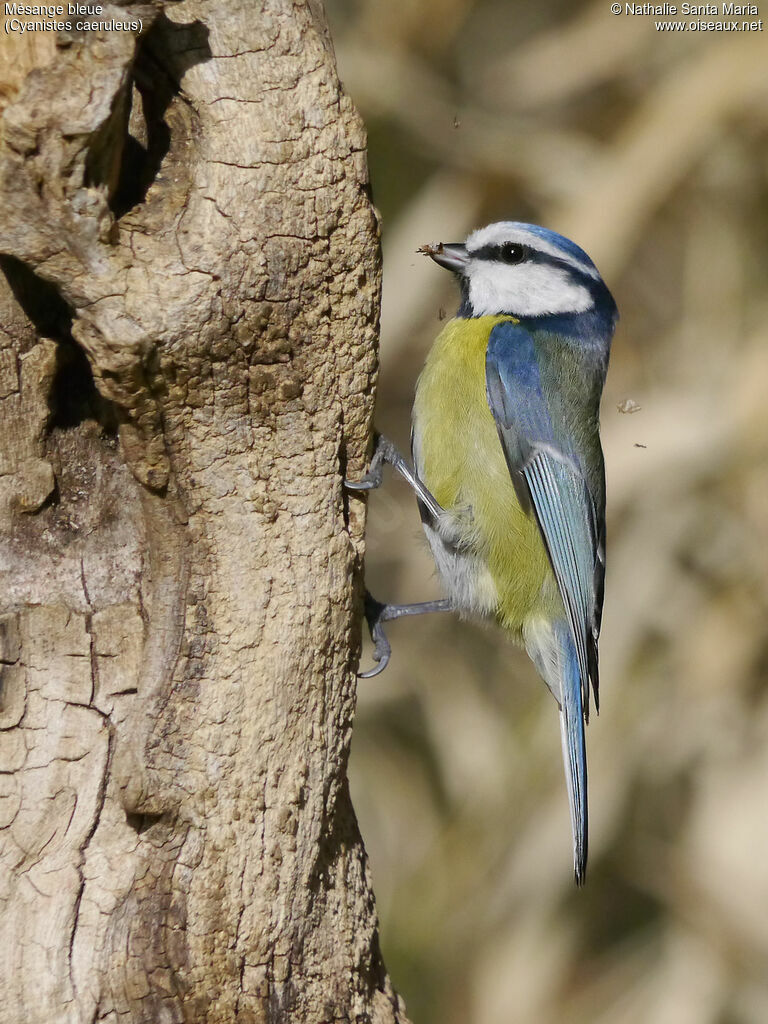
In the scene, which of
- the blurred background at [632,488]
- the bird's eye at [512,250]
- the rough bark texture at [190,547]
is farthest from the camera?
the blurred background at [632,488]

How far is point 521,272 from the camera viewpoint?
2.96 m

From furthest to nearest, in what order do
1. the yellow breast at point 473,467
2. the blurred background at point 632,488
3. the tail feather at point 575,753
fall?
the blurred background at point 632,488 → the yellow breast at point 473,467 → the tail feather at point 575,753

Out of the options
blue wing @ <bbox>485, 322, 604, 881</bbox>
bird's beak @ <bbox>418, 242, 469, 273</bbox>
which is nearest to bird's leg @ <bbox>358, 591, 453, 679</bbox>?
blue wing @ <bbox>485, 322, 604, 881</bbox>

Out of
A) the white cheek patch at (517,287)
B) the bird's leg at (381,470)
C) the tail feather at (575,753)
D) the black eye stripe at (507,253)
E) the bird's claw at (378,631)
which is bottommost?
the tail feather at (575,753)

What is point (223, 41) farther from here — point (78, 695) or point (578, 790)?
point (578, 790)

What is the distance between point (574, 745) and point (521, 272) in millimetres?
1229

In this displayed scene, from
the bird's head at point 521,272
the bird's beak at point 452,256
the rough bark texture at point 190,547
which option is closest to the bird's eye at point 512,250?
the bird's head at point 521,272

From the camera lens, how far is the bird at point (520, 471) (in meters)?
2.77

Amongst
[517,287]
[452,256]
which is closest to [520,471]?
[517,287]

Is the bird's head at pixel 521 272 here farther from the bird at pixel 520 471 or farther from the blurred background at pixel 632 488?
the blurred background at pixel 632 488

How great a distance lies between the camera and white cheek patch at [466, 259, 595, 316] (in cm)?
296

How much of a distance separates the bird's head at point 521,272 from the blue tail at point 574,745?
865mm

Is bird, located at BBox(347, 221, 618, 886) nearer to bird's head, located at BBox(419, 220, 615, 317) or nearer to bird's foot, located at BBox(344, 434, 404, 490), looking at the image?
bird's head, located at BBox(419, 220, 615, 317)

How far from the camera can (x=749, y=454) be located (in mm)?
4059
